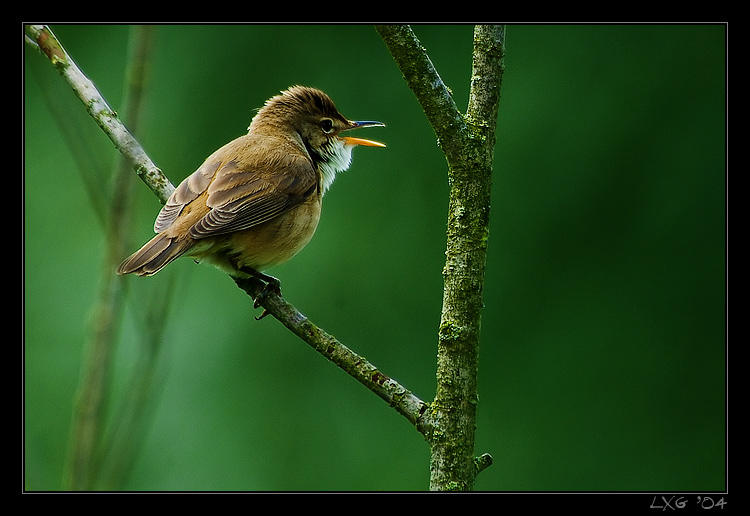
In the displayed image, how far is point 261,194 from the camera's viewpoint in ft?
13.6

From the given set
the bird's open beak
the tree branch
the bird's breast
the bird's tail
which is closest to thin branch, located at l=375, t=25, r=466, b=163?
the tree branch

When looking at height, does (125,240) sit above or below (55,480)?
above

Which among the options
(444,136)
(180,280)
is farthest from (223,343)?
(444,136)

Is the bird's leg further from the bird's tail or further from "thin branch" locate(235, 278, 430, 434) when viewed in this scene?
"thin branch" locate(235, 278, 430, 434)

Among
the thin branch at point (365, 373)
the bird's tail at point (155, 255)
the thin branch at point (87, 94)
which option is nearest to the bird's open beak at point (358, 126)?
the bird's tail at point (155, 255)

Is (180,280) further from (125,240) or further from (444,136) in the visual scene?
(444,136)

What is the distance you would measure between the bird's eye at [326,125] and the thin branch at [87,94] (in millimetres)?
1660

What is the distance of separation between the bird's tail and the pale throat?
4.53 feet

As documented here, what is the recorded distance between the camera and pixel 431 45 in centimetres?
492

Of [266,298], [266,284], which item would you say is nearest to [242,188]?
Result: [266,284]

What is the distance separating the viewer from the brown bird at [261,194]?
12.3ft

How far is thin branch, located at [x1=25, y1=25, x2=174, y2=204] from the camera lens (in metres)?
3.23

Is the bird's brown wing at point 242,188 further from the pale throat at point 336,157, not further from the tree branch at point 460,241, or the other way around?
the tree branch at point 460,241

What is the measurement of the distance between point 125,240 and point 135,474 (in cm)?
245
